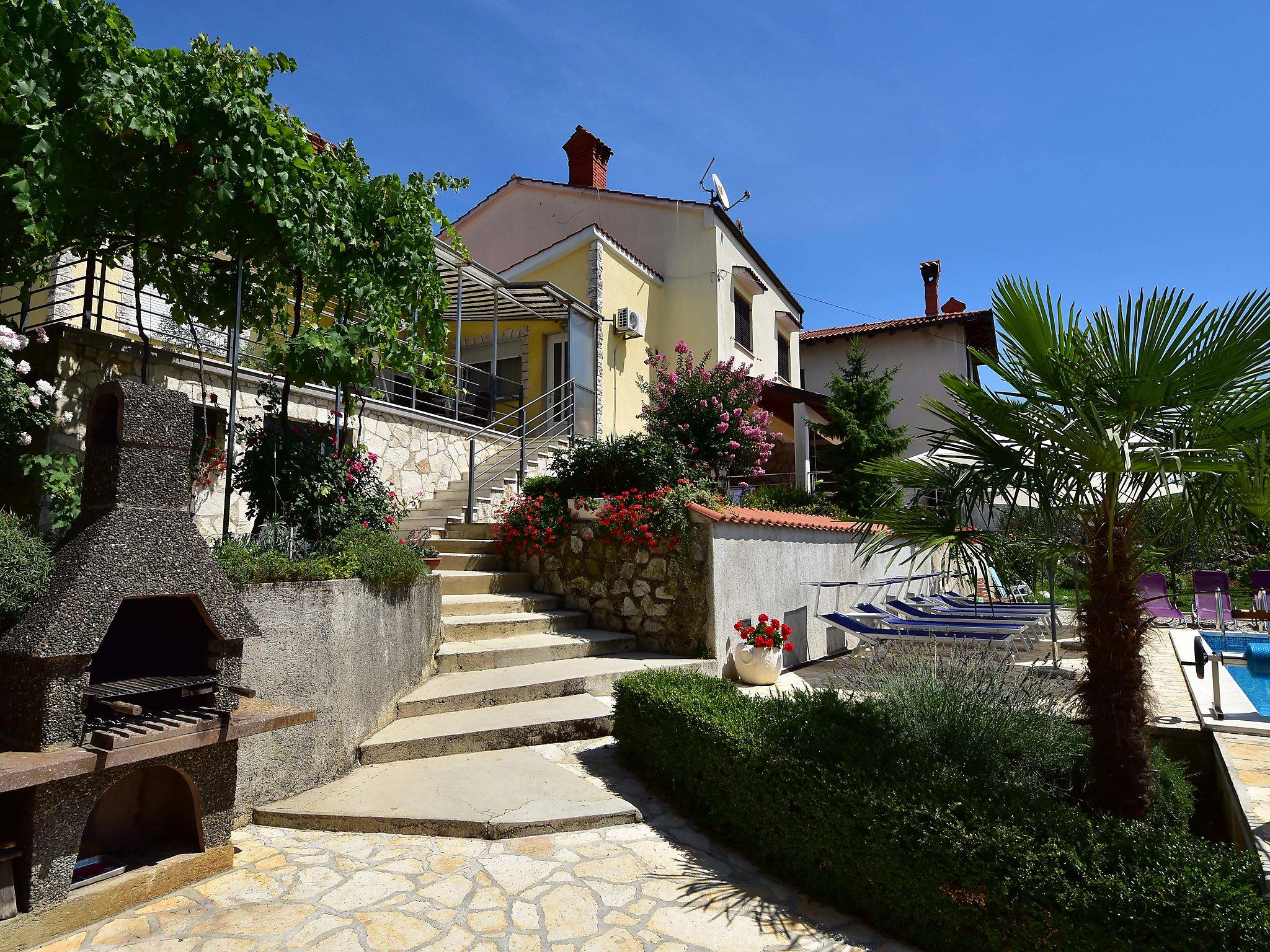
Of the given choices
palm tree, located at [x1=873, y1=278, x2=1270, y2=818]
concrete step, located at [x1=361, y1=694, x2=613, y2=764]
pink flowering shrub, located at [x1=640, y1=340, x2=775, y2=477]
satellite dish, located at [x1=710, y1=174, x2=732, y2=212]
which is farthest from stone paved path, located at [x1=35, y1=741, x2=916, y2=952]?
satellite dish, located at [x1=710, y1=174, x2=732, y2=212]

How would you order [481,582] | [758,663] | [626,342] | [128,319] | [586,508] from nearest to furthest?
[758,663]
[481,582]
[586,508]
[128,319]
[626,342]

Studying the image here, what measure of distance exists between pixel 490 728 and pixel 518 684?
78 cm

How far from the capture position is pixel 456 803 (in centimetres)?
450

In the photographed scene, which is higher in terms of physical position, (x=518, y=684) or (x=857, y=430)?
(x=857, y=430)

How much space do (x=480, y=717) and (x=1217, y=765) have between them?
18.0 ft

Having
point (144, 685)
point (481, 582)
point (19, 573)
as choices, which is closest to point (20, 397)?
point (19, 573)

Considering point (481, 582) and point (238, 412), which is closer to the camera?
point (238, 412)

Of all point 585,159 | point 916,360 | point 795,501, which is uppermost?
point 585,159

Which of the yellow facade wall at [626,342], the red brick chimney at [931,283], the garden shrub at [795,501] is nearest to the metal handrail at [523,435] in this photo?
the yellow facade wall at [626,342]

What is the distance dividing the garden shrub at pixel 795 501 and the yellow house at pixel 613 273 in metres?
3.50

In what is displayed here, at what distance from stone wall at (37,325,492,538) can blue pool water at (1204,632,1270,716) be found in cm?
1037

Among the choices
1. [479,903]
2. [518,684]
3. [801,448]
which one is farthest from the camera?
[801,448]

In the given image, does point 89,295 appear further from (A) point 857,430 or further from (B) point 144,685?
(A) point 857,430

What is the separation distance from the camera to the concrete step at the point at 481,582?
831 centimetres
